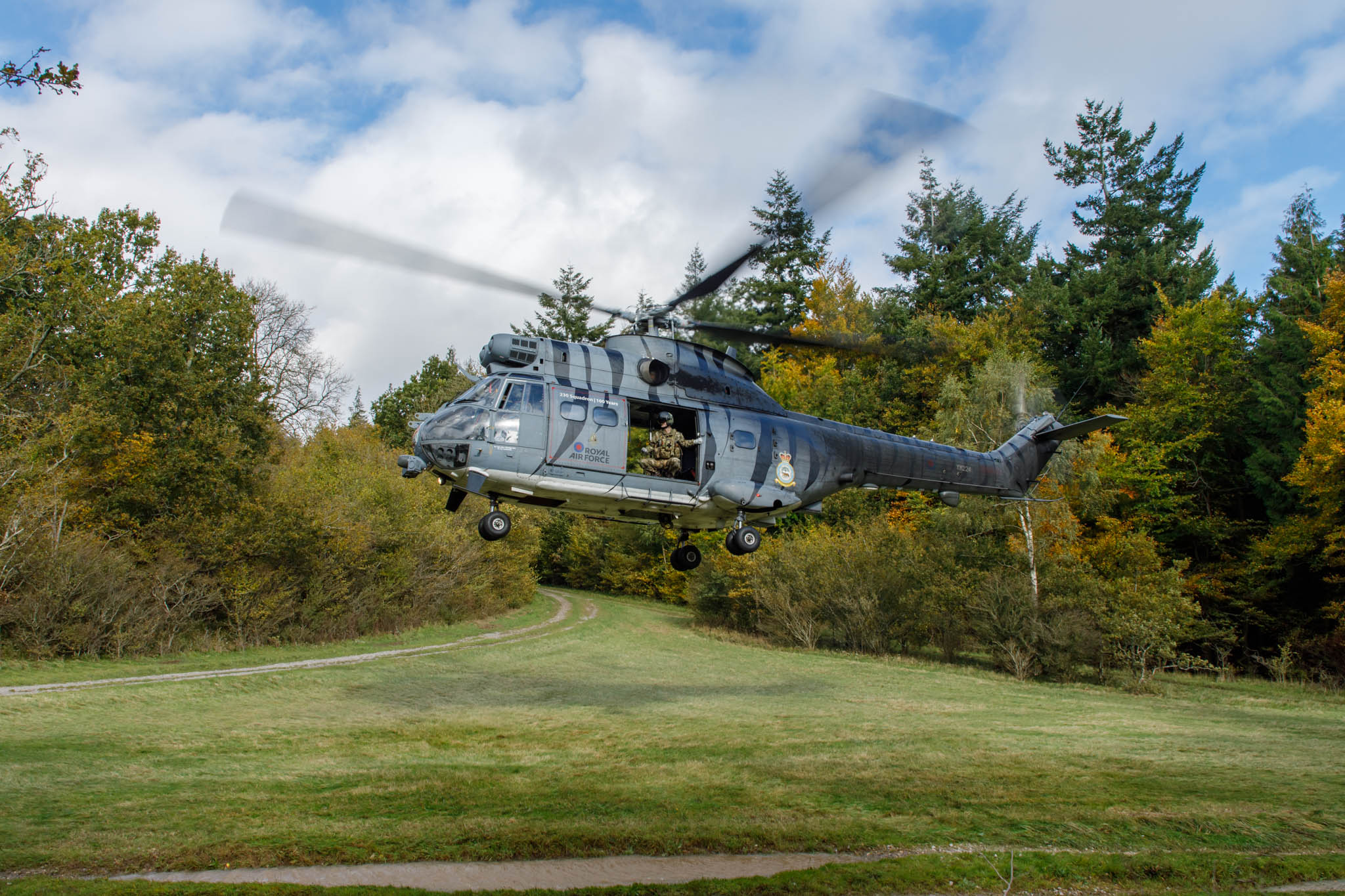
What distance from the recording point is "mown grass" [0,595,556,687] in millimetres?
20578

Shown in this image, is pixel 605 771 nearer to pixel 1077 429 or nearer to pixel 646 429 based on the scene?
pixel 646 429

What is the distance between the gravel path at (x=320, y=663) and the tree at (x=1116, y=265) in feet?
100

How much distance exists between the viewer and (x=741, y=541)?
15078mm

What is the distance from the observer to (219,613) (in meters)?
27.8

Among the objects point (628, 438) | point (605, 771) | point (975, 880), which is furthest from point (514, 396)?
point (975, 880)

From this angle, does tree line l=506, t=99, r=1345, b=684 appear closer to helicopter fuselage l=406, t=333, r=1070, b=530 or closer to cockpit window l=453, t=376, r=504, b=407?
helicopter fuselage l=406, t=333, r=1070, b=530

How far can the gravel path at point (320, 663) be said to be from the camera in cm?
1900

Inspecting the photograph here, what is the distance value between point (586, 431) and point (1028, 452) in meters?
11.9

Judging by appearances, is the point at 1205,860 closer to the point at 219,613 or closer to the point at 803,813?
the point at 803,813

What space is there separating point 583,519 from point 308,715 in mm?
41316

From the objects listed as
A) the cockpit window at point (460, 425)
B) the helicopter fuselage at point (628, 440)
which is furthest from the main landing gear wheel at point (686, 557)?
the cockpit window at point (460, 425)

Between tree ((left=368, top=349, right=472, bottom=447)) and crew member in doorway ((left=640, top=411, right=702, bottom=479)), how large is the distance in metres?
44.0

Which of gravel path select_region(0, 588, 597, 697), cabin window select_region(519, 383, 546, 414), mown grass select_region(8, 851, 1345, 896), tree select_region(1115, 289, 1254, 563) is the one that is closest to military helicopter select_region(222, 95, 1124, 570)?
cabin window select_region(519, 383, 546, 414)

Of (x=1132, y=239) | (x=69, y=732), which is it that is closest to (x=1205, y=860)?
(x=69, y=732)
